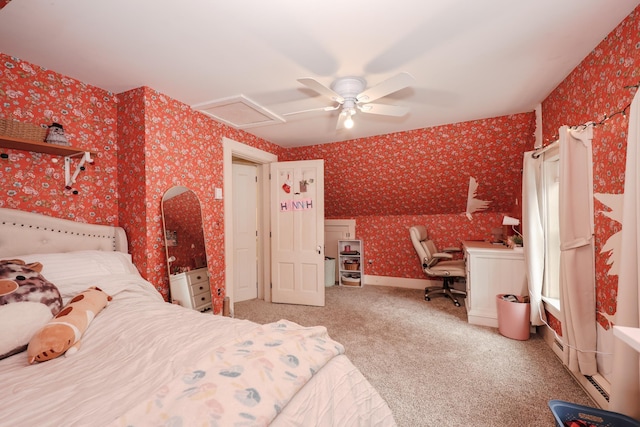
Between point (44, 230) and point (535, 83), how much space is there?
13.7 ft

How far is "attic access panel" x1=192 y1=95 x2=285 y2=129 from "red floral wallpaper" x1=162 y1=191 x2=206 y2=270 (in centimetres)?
91

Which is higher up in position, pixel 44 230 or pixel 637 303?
Result: pixel 44 230

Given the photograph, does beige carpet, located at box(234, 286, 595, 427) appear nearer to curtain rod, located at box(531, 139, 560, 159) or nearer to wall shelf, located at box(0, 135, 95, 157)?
curtain rod, located at box(531, 139, 560, 159)

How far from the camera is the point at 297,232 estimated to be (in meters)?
3.91

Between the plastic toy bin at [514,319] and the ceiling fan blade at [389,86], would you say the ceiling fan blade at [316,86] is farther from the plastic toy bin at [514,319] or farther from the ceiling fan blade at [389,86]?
the plastic toy bin at [514,319]

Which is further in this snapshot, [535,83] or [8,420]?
[535,83]

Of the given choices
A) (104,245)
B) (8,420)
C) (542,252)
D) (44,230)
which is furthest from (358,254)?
(8,420)

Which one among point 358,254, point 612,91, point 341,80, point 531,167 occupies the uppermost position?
point 341,80

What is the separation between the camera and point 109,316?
162 cm

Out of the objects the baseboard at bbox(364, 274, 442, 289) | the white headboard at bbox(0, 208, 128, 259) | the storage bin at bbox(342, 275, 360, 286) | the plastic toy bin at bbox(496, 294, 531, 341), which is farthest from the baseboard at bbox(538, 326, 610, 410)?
the white headboard at bbox(0, 208, 128, 259)

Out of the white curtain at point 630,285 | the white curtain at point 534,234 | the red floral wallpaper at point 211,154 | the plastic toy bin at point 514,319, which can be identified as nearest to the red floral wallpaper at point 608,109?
the red floral wallpaper at point 211,154

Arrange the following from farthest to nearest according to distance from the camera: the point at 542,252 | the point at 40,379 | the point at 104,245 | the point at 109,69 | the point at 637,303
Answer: the point at 542,252 < the point at 104,245 < the point at 109,69 < the point at 637,303 < the point at 40,379

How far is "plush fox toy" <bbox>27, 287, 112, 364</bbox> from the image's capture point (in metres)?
1.20

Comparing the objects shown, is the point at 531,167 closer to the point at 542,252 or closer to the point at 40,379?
the point at 542,252
